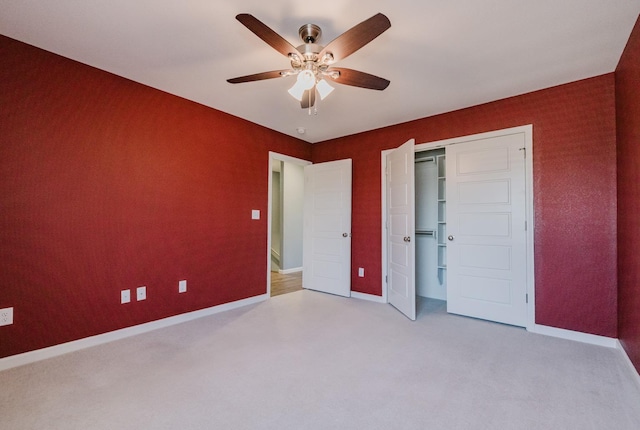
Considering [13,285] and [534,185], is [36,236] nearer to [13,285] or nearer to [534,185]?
[13,285]

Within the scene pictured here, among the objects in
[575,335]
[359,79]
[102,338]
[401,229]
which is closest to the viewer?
[359,79]

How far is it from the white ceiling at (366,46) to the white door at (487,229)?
645 mm

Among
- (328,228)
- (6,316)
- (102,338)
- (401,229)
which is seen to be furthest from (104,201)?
(401,229)

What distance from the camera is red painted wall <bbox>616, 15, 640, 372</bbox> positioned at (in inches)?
79.4

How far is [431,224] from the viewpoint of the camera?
4.30m

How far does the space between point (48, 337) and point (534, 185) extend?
4541 millimetres

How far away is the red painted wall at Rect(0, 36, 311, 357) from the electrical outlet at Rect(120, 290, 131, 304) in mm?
41

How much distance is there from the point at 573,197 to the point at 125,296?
4313 millimetres

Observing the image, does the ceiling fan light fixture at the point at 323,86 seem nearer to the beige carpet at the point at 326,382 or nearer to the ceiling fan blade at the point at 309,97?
the ceiling fan blade at the point at 309,97

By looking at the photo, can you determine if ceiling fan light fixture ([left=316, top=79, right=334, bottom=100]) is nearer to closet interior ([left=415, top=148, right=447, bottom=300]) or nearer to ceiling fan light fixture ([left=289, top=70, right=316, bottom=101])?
ceiling fan light fixture ([left=289, top=70, right=316, bottom=101])

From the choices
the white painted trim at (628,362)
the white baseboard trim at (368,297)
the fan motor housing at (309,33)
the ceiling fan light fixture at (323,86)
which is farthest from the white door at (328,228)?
the white painted trim at (628,362)

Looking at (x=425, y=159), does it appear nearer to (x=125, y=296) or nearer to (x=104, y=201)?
(x=104, y=201)

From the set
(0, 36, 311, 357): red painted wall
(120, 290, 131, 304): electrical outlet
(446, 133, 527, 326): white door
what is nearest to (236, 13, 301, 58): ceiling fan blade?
(0, 36, 311, 357): red painted wall

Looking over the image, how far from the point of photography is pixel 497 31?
6.72 ft
